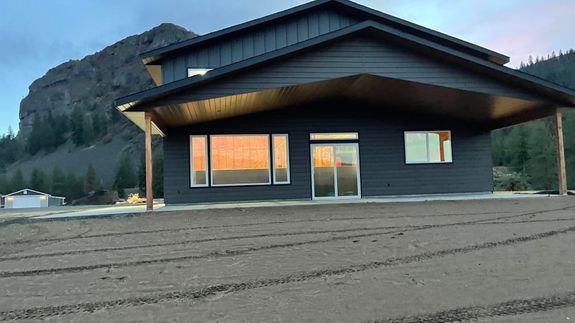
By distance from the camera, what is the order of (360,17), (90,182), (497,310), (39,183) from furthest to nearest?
(90,182) → (39,183) → (360,17) → (497,310)

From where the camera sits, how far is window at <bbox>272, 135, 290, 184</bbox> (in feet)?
38.0

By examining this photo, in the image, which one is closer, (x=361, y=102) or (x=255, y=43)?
(x=361, y=102)

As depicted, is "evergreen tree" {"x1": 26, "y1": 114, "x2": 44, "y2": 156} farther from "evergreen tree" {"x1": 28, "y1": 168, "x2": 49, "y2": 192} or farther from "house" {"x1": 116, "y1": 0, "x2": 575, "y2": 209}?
"house" {"x1": 116, "y1": 0, "x2": 575, "y2": 209}

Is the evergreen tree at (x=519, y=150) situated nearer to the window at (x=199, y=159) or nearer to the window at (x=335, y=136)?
the window at (x=335, y=136)

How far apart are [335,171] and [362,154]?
3.11 ft

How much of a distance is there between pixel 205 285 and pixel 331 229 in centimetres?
274

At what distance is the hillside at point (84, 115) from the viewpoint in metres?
87.6

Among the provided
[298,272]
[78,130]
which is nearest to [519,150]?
[298,272]

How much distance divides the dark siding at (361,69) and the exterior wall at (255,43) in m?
2.79

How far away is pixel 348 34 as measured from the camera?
31.0 feet

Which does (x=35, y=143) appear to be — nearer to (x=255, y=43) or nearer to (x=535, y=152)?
(x=535, y=152)

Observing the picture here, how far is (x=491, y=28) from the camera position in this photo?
26000 millimetres

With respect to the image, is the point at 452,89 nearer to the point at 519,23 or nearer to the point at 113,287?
the point at 113,287

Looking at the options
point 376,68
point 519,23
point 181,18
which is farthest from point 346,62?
point 181,18
